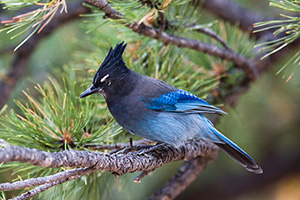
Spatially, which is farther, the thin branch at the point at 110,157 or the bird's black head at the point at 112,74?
the bird's black head at the point at 112,74

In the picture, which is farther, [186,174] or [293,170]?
[293,170]

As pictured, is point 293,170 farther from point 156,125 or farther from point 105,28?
point 105,28

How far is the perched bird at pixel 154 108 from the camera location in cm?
205

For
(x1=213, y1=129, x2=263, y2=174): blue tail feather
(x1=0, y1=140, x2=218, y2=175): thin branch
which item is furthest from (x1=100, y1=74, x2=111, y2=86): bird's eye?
(x1=213, y1=129, x2=263, y2=174): blue tail feather

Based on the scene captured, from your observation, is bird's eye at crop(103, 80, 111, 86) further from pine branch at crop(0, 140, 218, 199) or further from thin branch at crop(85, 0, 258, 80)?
pine branch at crop(0, 140, 218, 199)

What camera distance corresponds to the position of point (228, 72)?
2578mm

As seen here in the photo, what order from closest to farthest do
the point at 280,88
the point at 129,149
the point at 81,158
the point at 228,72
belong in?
the point at 81,158 → the point at 129,149 → the point at 228,72 → the point at 280,88

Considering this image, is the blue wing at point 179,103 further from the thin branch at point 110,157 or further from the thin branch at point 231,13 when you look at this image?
the thin branch at point 231,13

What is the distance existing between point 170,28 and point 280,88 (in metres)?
1.63

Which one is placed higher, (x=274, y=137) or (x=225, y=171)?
(x=274, y=137)

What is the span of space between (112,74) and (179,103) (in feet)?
1.38

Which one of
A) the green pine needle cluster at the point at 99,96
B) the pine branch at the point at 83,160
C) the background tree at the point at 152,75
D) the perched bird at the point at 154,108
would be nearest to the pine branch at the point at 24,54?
the background tree at the point at 152,75

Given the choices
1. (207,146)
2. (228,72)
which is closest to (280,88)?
(228,72)

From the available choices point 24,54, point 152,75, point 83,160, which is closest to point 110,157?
point 83,160
